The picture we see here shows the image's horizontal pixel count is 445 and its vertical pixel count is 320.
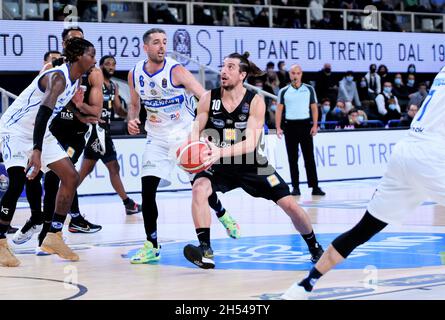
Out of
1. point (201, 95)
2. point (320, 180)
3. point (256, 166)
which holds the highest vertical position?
point (201, 95)

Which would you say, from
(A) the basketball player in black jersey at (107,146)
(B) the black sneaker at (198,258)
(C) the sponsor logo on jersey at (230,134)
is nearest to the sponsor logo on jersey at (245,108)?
(C) the sponsor logo on jersey at (230,134)

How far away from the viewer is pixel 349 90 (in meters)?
24.3

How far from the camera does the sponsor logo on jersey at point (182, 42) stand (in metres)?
21.8

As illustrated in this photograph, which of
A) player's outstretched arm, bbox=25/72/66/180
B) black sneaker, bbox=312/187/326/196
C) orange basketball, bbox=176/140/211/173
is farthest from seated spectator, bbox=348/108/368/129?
orange basketball, bbox=176/140/211/173

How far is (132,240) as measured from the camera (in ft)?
34.6

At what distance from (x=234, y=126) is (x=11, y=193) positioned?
2166mm

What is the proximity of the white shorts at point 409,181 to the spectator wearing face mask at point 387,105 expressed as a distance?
17453mm

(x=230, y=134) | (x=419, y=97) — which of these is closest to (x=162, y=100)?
(x=230, y=134)

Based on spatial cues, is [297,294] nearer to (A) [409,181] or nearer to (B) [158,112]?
(A) [409,181]

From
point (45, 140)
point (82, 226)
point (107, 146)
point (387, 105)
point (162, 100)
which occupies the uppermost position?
point (162, 100)

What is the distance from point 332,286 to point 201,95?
2490mm
